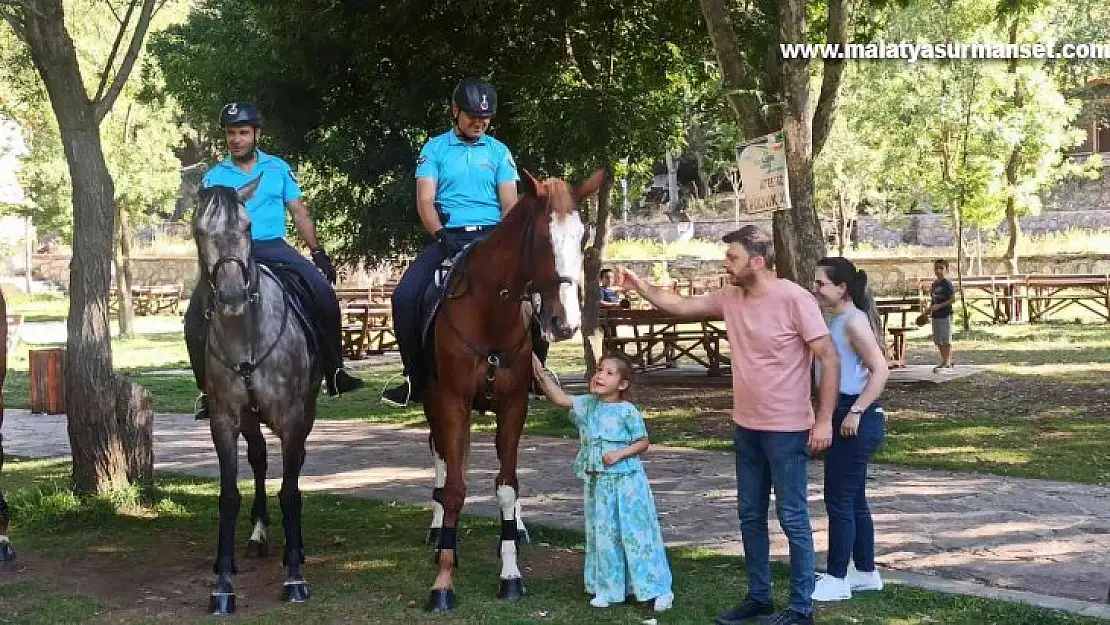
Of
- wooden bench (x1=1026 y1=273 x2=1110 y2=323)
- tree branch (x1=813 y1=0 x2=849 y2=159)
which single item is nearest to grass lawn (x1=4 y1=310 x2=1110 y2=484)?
tree branch (x1=813 y1=0 x2=849 y2=159)

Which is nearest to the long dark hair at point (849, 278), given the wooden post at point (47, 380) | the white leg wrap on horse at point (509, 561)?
the white leg wrap on horse at point (509, 561)

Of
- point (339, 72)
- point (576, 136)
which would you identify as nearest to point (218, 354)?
point (576, 136)

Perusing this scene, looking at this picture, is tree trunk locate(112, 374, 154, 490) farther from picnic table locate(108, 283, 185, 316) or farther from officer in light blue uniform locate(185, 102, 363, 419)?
picnic table locate(108, 283, 185, 316)

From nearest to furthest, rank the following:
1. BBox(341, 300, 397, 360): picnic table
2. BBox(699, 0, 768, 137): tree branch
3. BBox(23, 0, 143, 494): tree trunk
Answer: BBox(23, 0, 143, 494): tree trunk, BBox(699, 0, 768, 137): tree branch, BBox(341, 300, 397, 360): picnic table

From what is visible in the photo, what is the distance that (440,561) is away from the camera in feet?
22.5

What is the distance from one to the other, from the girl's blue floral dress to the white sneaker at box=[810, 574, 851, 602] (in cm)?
Answer: 85

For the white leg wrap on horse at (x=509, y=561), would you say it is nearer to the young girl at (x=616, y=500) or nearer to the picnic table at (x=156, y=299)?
the young girl at (x=616, y=500)

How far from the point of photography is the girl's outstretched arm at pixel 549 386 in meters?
6.99

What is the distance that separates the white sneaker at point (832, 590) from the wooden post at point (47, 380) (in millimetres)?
13744

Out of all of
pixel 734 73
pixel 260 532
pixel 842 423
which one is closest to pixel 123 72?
pixel 260 532

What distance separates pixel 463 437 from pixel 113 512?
3.78 metres

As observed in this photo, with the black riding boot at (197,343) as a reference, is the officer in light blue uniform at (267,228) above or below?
above

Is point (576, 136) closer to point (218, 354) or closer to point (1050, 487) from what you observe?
point (1050, 487)

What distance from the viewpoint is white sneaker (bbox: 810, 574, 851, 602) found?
6.70 m
